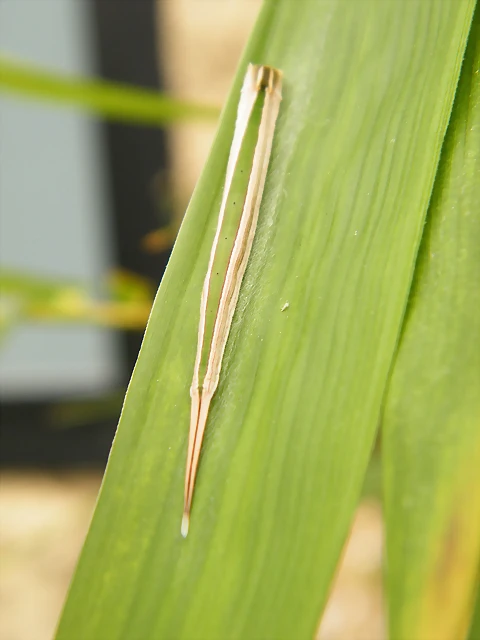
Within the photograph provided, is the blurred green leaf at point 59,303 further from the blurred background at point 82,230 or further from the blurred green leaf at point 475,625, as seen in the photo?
the blurred green leaf at point 475,625

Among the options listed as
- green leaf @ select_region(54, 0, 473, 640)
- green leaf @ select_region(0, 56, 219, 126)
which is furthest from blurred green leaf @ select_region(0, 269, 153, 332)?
green leaf @ select_region(54, 0, 473, 640)

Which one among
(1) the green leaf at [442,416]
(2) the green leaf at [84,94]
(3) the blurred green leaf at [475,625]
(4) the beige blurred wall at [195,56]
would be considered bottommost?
(3) the blurred green leaf at [475,625]

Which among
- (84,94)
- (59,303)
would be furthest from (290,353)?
(59,303)

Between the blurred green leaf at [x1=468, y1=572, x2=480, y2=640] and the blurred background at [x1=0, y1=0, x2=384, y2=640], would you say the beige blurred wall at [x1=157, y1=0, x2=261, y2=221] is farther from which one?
the blurred green leaf at [x1=468, y1=572, x2=480, y2=640]

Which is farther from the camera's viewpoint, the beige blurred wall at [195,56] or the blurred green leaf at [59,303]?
the beige blurred wall at [195,56]

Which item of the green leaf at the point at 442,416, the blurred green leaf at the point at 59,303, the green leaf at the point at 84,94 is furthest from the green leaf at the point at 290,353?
the blurred green leaf at the point at 59,303

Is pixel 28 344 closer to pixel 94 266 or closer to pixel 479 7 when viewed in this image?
pixel 94 266
